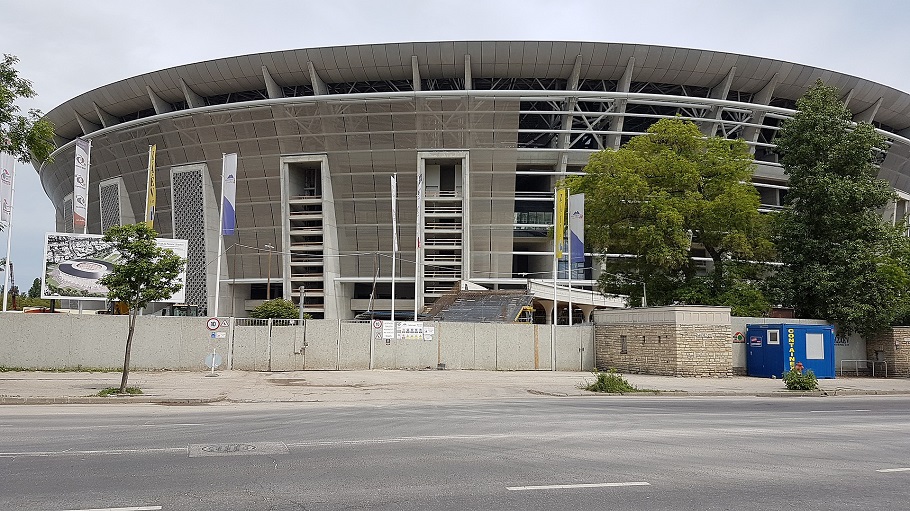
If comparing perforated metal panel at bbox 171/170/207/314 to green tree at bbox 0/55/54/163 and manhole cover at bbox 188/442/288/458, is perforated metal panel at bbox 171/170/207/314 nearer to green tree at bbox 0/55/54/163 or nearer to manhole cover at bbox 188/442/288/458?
green tree at bbox 0/55/54/163

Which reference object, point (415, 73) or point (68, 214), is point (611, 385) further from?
point (68, 214)

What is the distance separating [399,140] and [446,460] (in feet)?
161

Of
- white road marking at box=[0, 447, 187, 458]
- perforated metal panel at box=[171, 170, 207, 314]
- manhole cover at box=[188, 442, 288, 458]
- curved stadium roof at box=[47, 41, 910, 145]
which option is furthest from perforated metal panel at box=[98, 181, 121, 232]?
manhole cover at box=[188, 442, 288, 458]

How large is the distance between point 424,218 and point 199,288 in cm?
1994

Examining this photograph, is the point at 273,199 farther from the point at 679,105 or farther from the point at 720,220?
the point at 720,220

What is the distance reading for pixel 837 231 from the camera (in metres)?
34.6

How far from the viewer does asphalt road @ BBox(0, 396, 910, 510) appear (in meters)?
7.00

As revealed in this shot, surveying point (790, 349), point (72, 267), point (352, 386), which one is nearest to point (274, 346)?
point (352, 386)

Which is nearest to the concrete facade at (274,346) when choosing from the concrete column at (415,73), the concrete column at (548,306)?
the concrete column at (548,306)

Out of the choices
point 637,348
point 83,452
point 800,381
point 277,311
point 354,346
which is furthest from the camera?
point 277,311

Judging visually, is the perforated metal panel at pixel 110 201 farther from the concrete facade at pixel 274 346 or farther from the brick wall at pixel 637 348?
the brick wall at pixel 637 348

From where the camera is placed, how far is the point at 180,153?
59.6m

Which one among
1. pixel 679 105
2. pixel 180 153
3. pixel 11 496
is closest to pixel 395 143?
pixel 180 153

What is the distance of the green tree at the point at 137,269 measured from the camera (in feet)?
66.9
